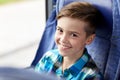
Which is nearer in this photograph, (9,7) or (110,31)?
(110,31)

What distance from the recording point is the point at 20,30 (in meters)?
3.58

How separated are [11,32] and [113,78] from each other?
2.25m

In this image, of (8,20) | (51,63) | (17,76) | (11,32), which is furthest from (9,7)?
(17,76)

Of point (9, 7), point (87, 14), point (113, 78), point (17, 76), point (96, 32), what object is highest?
point (17, 76)

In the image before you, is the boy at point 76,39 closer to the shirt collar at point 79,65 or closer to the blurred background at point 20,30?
the shirt collar at point 79,65

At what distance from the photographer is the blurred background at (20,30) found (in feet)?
8.72

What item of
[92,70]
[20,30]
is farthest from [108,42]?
[20,30]

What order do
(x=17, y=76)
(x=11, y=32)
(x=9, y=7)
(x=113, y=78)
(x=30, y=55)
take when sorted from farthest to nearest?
(x=9, y=7) < (x=11, y=32) < (x=30, y=55) < (x=113, y=78) < (x=17, y=76)

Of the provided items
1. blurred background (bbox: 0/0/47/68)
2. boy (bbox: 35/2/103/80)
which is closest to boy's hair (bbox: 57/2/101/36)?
boy (bbox: 35/2/103/80)

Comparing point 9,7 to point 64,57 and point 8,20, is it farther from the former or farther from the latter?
point 64,57

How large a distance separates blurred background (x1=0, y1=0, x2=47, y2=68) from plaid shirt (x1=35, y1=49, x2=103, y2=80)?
88 cm

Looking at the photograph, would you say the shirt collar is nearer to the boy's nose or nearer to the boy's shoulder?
the boy's shoulder

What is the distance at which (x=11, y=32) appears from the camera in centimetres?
330

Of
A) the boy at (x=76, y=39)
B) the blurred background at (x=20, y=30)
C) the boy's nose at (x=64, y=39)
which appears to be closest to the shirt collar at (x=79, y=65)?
the boy at (x=76, y=39)
